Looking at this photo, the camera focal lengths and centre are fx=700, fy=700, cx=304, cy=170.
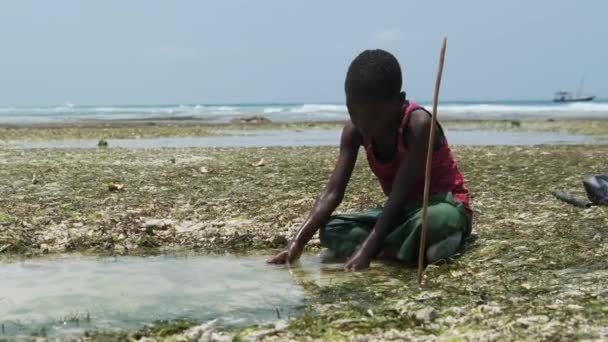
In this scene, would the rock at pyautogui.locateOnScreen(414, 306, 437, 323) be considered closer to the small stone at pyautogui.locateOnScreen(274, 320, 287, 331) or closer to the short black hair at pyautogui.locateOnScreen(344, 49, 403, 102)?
the small stone at pyautogui.locateOnScreen(274, 320, 287, 331)

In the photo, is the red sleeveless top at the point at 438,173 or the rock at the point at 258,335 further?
the red sleeveless top at the point at 438,173

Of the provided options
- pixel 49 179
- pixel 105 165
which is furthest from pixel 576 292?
pixel 105 165

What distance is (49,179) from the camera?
10.1 m

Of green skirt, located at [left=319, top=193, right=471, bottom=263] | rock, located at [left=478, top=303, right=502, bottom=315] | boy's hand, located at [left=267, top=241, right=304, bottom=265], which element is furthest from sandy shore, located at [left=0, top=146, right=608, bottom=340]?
boy's hand, located at [left=267, top=241, right=304, bottom=265]

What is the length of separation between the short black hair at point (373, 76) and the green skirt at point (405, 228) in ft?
2.94

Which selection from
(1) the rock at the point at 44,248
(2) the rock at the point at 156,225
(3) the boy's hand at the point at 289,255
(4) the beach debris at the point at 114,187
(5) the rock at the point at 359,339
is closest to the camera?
(5) the rock at the point at 359,339

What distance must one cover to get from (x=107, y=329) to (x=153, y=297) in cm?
74

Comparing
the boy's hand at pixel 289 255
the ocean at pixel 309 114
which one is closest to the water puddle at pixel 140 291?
the boy's hand at pixel 289 255

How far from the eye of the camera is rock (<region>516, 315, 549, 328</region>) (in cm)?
346

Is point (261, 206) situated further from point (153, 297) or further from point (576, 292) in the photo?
point (576, 292)

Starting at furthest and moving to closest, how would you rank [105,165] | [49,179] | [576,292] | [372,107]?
[105,165] < [49,179] < [372,107] < [576,292]

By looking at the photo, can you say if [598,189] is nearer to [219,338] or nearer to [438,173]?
[438,173]

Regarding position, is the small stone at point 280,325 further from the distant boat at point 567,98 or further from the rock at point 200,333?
the distant boat at point 567,98

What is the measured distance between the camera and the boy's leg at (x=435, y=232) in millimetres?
4949
